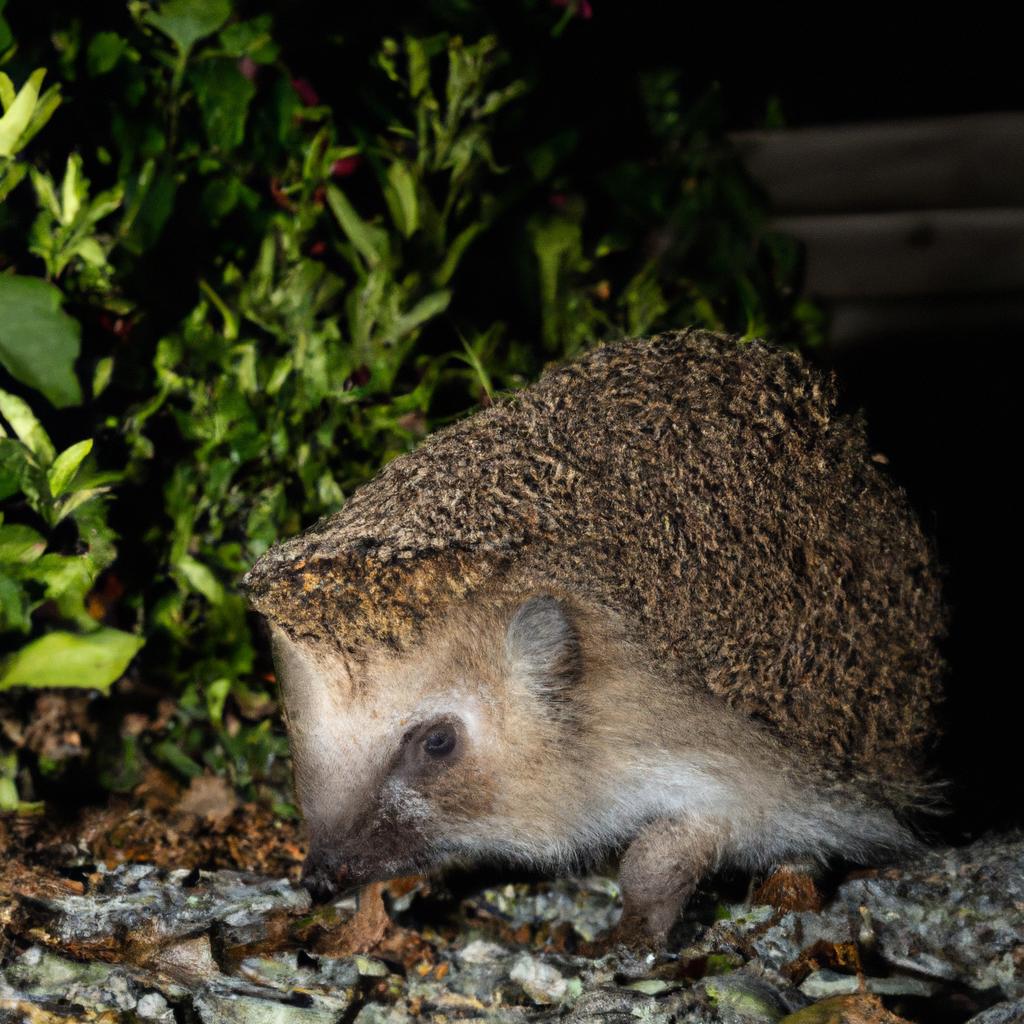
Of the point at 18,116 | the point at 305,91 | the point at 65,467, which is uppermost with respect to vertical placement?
the point at 305,91

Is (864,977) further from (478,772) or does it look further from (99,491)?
(99,491)

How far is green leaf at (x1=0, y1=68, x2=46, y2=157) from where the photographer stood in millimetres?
2219

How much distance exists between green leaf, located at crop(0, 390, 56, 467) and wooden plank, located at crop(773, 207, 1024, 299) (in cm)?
323

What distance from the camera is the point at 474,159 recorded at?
10.4 feet

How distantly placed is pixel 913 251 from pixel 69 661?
3.70 meters

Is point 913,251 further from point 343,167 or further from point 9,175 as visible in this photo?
point 9,175

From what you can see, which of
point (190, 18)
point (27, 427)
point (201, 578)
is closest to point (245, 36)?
point (190, 18)

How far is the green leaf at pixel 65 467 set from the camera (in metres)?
2.37

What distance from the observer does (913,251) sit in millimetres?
4902

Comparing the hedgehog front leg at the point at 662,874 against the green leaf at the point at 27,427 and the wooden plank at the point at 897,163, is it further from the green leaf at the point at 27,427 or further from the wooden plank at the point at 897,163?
the wooden plank at the point at 897,163

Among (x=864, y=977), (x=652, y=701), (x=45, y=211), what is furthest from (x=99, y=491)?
(x=864, y=977)

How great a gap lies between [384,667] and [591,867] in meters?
0.85

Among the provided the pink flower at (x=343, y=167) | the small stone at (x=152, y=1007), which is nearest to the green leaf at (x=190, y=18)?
the pink flower at (x=343, y=167)

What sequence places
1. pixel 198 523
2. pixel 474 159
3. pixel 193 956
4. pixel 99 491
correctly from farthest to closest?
pixel 474 159, pixel 198 523, pixel 99 491, pixel 193 956
